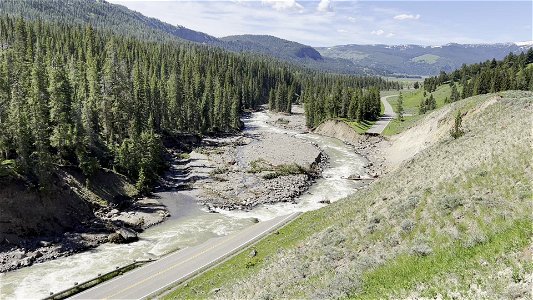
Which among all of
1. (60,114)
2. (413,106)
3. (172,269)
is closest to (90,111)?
(60,114)

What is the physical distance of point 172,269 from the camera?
40.5 m

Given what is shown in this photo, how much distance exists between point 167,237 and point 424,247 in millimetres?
38337

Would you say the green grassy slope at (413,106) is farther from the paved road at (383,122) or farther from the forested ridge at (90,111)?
the forested ridge at (90,111)

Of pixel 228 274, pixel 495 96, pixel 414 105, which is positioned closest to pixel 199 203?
pixel 228 274

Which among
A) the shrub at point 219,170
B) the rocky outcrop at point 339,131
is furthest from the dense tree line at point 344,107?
the shrub at point 219,170

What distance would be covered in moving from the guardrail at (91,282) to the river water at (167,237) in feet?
5.32

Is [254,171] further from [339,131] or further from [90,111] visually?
[339,131]

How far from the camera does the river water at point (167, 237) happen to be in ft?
129

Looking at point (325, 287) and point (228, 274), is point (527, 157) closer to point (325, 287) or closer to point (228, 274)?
point (325, 287)

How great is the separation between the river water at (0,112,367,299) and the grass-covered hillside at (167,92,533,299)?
13489 millimetres

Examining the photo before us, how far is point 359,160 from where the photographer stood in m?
96.1

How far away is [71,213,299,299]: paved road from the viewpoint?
36.5 meters

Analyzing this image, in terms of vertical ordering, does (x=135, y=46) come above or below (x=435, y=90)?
above

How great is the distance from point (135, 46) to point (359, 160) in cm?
12045
